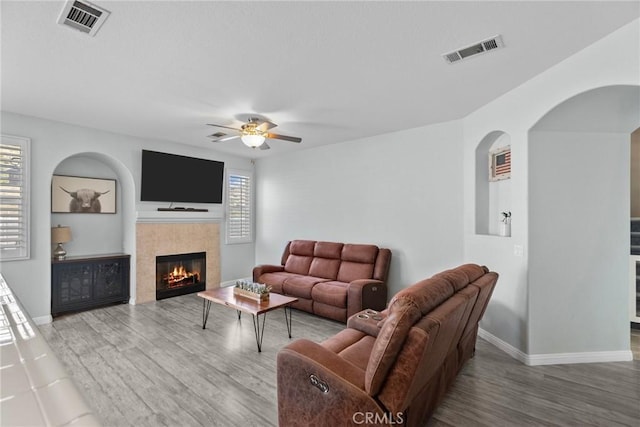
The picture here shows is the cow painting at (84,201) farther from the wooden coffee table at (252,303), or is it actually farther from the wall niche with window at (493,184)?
the wall niche with window at (493,184)

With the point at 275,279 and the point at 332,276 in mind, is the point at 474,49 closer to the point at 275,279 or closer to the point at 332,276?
the point at 332,276

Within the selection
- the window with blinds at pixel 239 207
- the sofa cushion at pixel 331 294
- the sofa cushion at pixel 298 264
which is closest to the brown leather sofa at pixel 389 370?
the sofa cushion at pixel 331 294

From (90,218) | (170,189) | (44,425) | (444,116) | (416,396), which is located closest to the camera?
(44,425)

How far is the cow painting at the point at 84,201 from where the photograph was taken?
4815 millimetres

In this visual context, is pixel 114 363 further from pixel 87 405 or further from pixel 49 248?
pixel 87 405

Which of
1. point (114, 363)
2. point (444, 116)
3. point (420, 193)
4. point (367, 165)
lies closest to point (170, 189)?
point (114, 363)

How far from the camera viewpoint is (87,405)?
0.68 meters

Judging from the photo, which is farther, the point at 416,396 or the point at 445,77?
the point at 445,77

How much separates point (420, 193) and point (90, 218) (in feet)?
17.3

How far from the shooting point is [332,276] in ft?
16.4

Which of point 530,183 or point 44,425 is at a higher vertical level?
point 530,183

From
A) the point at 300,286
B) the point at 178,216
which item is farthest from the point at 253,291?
the point at 178,216

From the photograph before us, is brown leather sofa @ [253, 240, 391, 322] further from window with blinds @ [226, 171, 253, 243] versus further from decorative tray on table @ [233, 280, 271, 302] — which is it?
window with blinds @ [226, 171, 253, 243]

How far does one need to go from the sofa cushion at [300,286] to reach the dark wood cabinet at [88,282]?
8.98 feet
